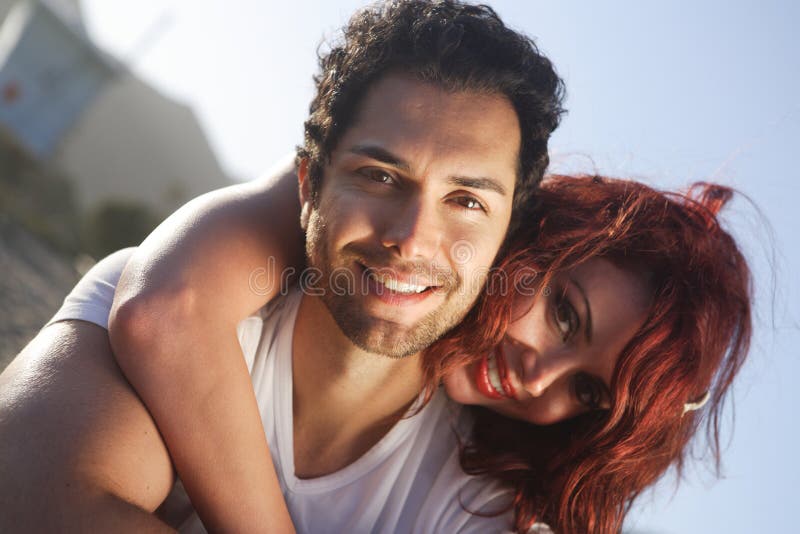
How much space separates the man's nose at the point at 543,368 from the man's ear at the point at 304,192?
2.71ft

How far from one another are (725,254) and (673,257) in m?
0.22

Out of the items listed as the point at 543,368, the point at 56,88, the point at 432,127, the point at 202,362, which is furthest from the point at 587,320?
the point at 56,88

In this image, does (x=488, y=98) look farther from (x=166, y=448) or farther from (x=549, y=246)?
(x=166, y=448)

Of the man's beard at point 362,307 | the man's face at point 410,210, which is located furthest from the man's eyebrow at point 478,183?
the man's beard at point 362,307

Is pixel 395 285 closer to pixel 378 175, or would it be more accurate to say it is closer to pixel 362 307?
pixel 362 307

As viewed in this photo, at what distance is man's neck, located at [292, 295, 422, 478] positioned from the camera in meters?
1.95

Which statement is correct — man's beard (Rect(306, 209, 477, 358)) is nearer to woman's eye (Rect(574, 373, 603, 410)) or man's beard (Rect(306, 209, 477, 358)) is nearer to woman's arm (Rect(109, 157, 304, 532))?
woman's arm (Rect(109, 157, 304, 532))

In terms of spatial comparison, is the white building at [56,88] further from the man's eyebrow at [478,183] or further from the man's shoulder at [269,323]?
the man's eyebrow at [478,183]

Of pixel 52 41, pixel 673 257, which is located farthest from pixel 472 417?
pixel 52 41

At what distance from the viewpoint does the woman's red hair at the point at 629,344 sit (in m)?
1.93

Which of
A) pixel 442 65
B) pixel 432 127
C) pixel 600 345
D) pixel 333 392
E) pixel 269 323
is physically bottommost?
pixel 333 392

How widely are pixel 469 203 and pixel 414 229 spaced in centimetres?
21

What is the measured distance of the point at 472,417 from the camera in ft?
7.34

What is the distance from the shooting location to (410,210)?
5.51 ft
